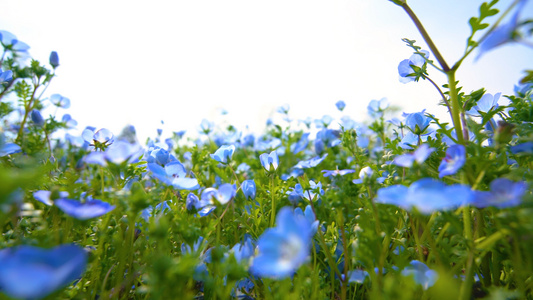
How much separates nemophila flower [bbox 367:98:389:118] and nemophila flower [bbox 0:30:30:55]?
269cm

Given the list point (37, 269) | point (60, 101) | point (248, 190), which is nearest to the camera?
point (37, 269)

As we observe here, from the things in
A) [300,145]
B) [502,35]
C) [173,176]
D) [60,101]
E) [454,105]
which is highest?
[502,35]

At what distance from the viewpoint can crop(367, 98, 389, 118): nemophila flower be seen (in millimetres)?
2969

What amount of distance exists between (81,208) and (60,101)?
224 cm

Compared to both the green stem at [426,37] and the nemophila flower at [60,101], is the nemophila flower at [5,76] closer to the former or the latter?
the nemophila flower at [60,101]

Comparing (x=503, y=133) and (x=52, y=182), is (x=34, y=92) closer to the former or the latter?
(x=52, y=182)

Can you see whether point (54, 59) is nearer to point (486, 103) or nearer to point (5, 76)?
point (5, 76)

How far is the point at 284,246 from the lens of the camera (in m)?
0.75

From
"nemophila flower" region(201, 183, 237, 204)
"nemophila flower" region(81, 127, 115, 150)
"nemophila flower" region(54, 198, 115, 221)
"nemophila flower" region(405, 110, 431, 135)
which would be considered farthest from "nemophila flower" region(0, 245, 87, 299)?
"nemophila flower" region(405, 110, 431, 135)

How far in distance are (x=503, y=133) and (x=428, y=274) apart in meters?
0.43

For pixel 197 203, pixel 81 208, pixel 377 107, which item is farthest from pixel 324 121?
pixel 81 208

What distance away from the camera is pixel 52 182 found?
50.1 inches

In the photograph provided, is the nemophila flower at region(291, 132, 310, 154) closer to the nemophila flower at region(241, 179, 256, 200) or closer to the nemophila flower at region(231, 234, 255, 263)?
the nemophila flower at region(241, 179, 256, 200)

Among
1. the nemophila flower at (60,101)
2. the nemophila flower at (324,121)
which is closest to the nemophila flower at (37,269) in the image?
the nemophila flower at (60,101)
